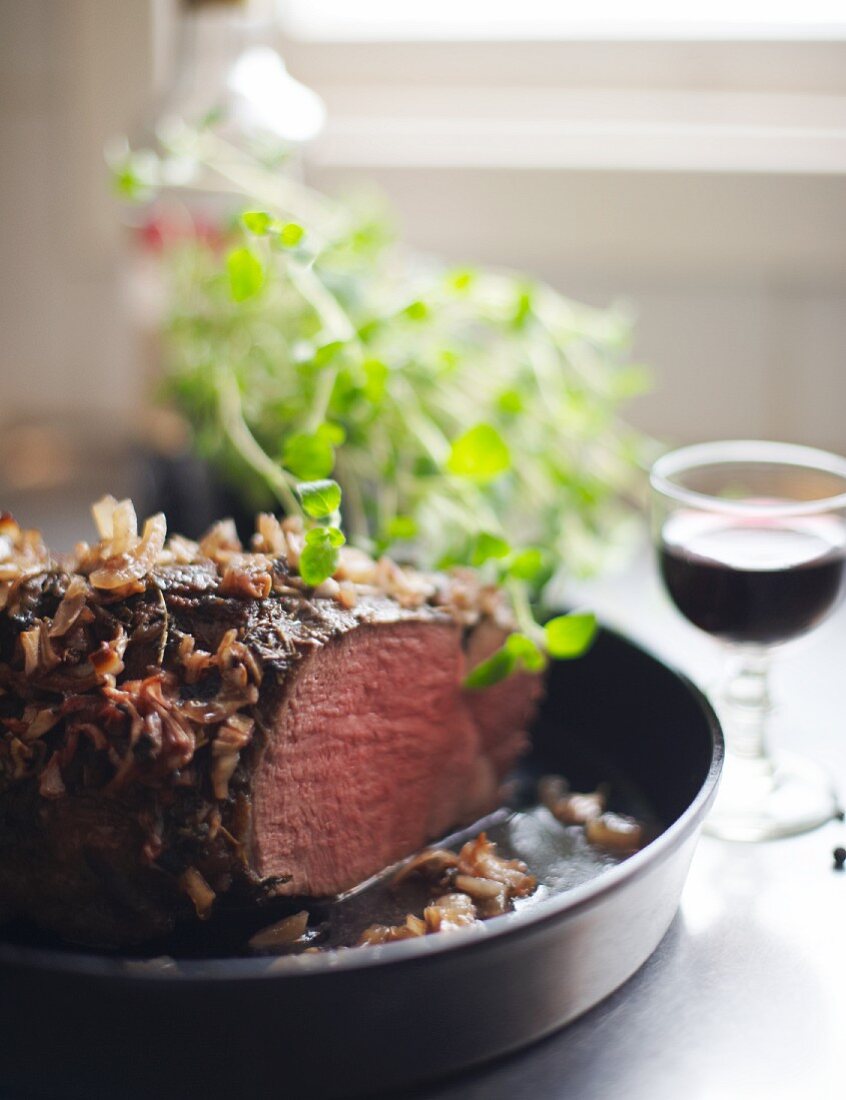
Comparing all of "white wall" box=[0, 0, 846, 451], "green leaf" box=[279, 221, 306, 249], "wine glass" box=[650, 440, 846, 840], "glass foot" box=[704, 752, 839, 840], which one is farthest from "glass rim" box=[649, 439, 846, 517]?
"white wall" box=[0, 0, 846, 451]

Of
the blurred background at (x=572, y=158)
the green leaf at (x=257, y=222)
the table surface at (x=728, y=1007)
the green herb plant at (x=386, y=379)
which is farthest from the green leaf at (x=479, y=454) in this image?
the blurred background at (x=572, y=158)

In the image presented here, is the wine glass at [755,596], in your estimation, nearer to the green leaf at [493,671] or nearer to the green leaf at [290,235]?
the green leaf at [493,671]

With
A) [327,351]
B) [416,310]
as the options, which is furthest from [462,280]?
[327,351]

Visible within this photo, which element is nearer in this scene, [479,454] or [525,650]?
[525,650]

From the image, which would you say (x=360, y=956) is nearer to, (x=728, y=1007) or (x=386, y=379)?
(x=728, y=1007)

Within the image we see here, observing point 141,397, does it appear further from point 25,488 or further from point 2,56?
point 2,56

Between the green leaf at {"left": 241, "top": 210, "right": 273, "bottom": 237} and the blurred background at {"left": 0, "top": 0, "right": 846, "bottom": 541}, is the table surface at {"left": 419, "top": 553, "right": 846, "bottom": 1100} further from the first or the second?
the blurred background at {"left": 0, "top": 0, "right": 846, "bottom": 541}
